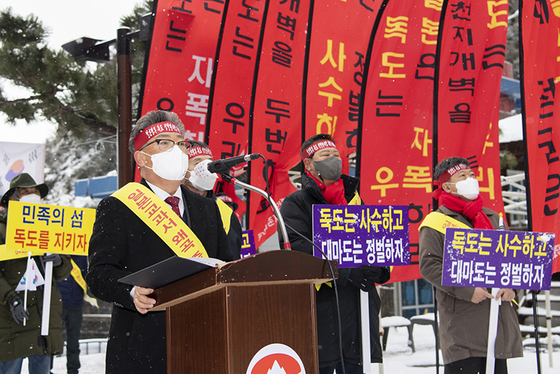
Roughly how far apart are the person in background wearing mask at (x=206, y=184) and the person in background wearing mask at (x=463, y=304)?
134 centimetres

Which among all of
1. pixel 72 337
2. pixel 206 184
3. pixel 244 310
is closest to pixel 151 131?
pixel 244 310

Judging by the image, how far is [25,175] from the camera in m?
5.13

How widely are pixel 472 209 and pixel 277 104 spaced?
2719 mm

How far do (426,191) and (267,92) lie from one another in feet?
6.27

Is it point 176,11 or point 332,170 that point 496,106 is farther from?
point 176,11

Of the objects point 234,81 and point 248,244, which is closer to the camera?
point 248,244

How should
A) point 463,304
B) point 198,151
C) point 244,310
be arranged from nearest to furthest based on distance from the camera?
1. point 244,310
2. point 463,304
3. point 198,151

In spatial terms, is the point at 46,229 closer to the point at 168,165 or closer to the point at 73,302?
the point at 168,165

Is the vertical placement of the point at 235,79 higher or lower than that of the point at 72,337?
higher

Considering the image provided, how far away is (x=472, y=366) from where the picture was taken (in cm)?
381

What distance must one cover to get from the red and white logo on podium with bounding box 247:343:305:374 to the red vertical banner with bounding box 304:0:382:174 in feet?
13.8

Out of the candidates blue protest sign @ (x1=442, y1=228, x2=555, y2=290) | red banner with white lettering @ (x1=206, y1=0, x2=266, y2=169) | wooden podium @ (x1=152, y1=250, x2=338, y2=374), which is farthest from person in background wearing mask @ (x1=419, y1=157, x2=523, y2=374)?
red banner with white lettering @ (x1=206, y1=0, x2=266, y2=169)

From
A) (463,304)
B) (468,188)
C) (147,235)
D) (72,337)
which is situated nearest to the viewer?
(147,235)

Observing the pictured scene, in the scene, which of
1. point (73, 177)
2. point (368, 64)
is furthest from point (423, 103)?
point (73, 177)
